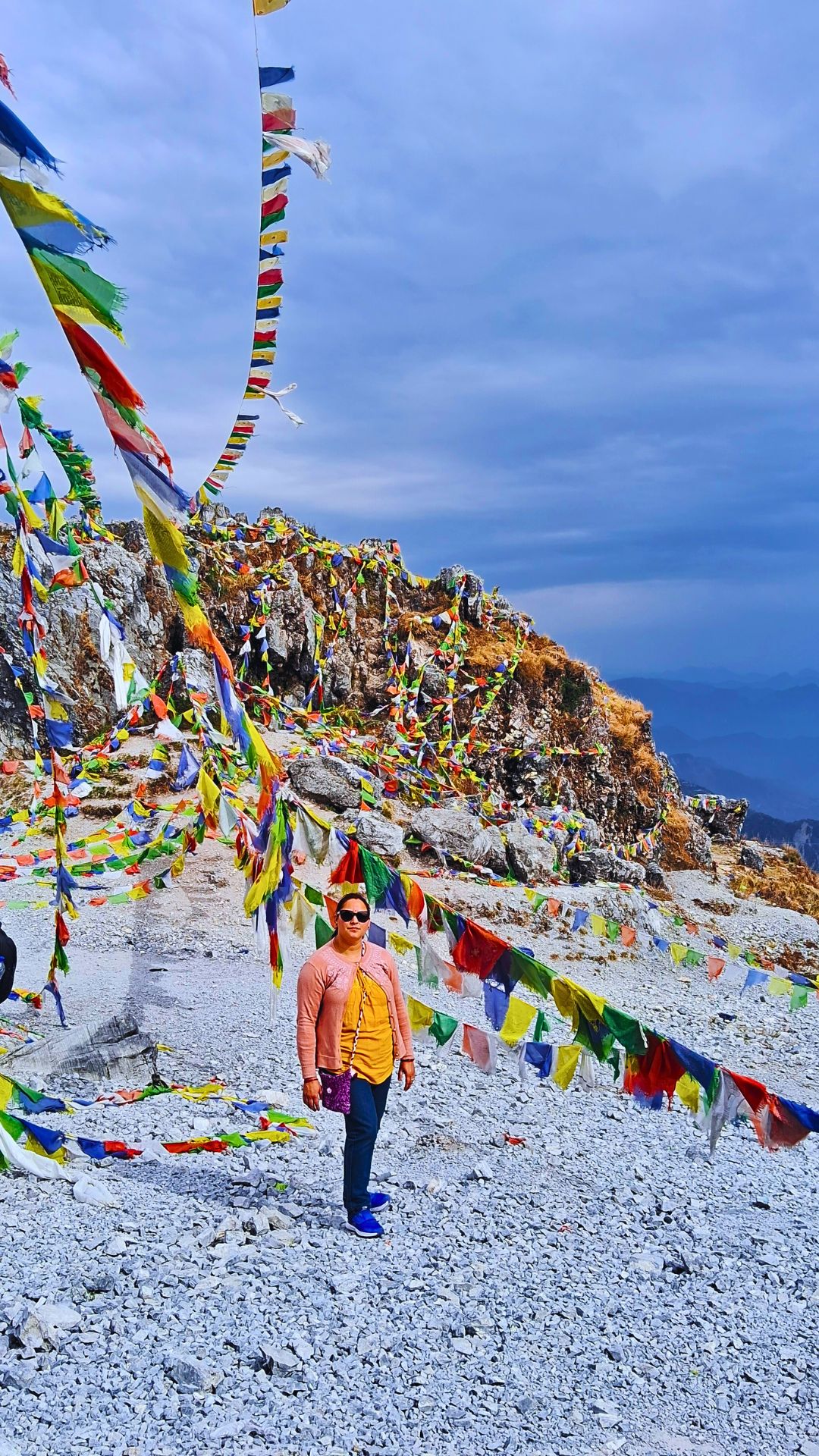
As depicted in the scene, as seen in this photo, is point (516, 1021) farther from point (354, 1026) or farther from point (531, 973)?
point (354, 1026)

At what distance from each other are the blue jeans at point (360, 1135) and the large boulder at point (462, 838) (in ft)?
44.2

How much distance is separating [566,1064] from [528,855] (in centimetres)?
1384

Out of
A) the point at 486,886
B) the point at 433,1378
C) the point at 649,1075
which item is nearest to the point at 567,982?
the point at 649,1075

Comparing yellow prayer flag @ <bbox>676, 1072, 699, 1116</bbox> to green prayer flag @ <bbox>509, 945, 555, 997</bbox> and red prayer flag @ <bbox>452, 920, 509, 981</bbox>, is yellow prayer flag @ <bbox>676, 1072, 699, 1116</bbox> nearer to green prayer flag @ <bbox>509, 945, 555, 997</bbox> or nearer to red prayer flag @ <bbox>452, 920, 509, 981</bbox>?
green prayer flag @ <bbox>509, 945, 555, 997</bbox>

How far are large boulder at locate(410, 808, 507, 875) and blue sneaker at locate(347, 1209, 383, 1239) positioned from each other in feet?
44.1

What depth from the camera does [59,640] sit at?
22.2m

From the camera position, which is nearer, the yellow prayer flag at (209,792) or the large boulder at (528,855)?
the yellow prayer flag at (209,792)

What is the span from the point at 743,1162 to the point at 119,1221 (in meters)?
5.50

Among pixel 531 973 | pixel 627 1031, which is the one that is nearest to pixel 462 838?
pixel 531 973

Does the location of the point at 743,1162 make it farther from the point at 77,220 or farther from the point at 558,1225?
the point at 77,220

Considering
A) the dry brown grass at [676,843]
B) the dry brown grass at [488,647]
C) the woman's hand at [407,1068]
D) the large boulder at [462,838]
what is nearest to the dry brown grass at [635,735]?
the dry brown grass at [676,843]

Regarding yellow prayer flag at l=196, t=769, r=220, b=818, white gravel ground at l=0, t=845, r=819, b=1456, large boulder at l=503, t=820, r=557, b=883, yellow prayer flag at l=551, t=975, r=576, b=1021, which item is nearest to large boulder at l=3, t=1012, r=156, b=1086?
white gravel ground at l=0, t=845, r=819, b=1456

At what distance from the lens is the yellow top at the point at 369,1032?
200 inches

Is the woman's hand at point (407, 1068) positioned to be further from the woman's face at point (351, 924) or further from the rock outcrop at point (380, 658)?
Result: the rock outcrop at point (380, 658)
